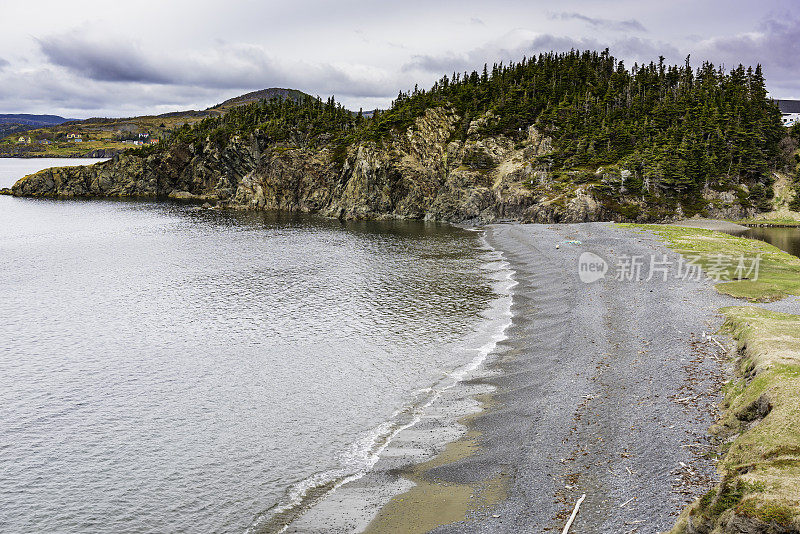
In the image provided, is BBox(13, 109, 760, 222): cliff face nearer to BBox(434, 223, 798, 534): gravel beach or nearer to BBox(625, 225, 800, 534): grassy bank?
BBox(434, 223, 798, 534): gravel beach

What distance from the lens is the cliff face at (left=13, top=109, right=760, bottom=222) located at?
132m

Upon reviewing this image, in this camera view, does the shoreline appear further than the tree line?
No

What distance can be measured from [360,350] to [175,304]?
1031 inches

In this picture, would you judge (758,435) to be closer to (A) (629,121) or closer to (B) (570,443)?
(B) (570,443)

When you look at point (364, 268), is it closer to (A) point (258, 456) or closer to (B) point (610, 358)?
(B) point (610, 358)

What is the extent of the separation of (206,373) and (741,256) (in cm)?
6417

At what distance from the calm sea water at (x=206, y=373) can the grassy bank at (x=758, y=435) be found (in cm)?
1566

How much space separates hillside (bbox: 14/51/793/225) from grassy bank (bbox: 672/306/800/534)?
97791 mm

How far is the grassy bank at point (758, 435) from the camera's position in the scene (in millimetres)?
14047

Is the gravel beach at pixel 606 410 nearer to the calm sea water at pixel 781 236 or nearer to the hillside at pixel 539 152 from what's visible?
the calm sea water at pixel 781 236

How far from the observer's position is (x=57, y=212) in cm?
15312

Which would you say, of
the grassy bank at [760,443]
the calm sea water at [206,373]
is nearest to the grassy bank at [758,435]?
the grassy bank at [760,443]

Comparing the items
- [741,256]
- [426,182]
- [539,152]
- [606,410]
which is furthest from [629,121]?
[606,410]

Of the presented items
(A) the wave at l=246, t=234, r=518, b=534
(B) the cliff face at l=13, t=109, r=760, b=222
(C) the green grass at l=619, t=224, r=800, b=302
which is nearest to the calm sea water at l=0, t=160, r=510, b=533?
(A) the wave at l=246, t=234, r=518, b=534
